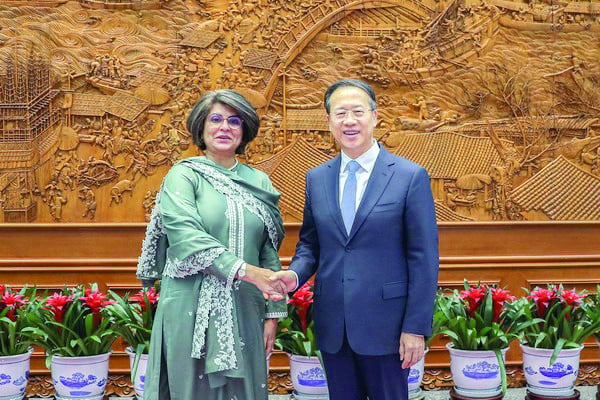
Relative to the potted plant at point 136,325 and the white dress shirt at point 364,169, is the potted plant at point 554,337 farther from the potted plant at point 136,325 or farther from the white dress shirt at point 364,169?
the potted plant at point 136,325

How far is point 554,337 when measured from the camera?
8.43 feet

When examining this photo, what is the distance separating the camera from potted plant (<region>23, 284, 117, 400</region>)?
2424 mm

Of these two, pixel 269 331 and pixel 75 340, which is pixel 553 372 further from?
pixel 75 340

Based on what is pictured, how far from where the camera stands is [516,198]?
133 inches

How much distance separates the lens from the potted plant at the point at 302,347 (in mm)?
2469

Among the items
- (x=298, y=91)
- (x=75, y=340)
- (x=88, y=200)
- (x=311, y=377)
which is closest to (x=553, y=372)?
(x=311, y=377)

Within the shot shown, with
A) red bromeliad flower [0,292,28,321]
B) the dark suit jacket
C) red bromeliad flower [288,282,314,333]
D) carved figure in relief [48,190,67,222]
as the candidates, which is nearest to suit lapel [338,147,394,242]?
the dark suit jacket

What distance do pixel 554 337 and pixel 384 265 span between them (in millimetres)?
1296

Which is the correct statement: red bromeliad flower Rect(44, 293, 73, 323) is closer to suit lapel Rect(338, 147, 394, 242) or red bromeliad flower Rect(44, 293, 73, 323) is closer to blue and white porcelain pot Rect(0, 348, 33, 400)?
blue and white porcelain pot Rect(0, 348, 33, 400)

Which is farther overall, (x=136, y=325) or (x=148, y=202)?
(x=148, y=202)

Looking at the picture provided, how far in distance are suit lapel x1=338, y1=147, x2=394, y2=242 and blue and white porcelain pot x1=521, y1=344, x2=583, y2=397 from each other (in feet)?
4.33

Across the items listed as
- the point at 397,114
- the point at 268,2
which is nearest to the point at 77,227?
the point at 268,2

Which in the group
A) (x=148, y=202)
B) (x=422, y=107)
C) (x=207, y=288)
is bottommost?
(x=207, y=288)

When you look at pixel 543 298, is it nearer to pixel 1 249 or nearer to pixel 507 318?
pixel 507 318
